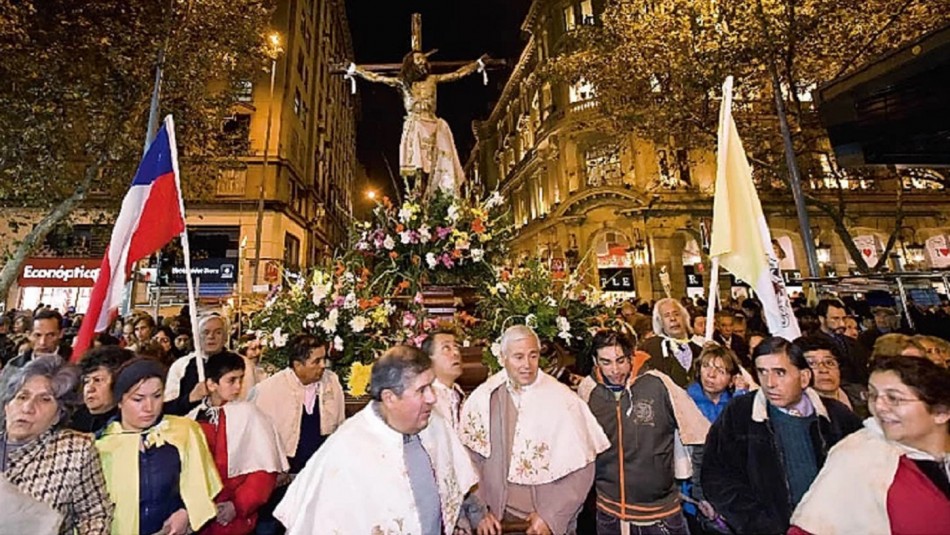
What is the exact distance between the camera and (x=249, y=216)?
21516mm

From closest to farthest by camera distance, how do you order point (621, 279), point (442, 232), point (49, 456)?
point (49, 456) < point (442, 232) < point (621, 279)

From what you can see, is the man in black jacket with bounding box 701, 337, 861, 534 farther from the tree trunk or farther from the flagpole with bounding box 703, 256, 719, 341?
the tree trunk

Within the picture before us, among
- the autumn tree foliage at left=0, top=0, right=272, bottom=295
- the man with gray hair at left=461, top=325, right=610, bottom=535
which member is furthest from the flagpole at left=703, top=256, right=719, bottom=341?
the autumn tree foliage at left=0, top=0, right=272, bottom=295

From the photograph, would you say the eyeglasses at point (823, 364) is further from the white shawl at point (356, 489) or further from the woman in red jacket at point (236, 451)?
the woman in red jacket at point (236, 451)

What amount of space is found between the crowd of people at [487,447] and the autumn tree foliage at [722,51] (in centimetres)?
1115

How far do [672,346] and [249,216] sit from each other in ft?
70.4

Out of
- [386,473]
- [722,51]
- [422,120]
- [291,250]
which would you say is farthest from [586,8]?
[386,473]

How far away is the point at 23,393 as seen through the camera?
224 centimetres

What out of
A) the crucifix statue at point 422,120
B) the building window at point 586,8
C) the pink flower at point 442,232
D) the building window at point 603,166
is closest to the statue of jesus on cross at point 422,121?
the crucifix statue at point 422,120

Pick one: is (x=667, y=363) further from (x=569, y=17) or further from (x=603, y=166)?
(x=569, y=17)

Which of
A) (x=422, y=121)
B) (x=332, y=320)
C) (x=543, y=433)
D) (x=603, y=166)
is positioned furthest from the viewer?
(x=603, y=166)

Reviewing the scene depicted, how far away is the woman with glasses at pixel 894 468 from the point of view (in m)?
1.82

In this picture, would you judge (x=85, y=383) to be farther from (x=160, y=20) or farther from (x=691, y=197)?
(x=691, y=197)

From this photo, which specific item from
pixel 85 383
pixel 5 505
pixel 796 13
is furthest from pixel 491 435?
pixel 796 13
